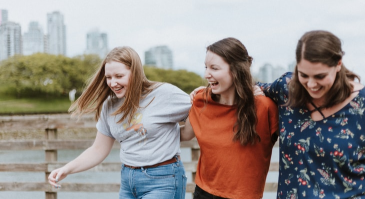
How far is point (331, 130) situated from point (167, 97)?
894mm

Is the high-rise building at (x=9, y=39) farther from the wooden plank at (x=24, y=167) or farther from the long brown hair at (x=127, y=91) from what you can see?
the long brown hair at (x=127, y=91)

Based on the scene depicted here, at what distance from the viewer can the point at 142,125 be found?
227 cm

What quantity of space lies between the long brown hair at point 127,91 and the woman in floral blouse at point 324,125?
80cm

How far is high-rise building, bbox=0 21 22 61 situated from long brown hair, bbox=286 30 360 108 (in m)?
46.1

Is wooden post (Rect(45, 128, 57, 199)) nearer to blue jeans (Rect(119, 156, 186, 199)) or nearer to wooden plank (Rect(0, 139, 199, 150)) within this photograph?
wooden plank (Rect(0, 139, 199, 150))

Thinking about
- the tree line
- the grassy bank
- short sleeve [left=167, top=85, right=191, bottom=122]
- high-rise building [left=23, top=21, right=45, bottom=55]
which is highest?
short sleeve [left=167, top=85, right=191, bottom=122]

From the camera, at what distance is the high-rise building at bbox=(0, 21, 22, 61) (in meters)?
45.3

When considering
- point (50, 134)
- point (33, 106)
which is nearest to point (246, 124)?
point (50, 134)

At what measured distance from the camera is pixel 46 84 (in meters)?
39.7

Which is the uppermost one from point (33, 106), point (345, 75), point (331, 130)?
point (345, 75)

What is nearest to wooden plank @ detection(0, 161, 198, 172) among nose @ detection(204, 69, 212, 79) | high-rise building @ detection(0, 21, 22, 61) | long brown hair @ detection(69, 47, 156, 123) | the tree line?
long brown hair @ detection(69, 47, 156, 123)

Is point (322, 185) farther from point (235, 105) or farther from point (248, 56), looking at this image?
point (248, 56)

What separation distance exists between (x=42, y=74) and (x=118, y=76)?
39.1 m

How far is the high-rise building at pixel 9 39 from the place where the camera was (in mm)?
45275
